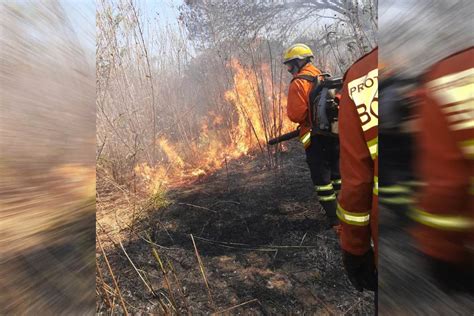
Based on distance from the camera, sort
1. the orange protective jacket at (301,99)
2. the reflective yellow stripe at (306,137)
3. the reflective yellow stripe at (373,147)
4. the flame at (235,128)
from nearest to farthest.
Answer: the reflective yellow stripe at (373,147) < the orange protective jacket at (301,99) < the reflective yellow stripe at (306,137) < the flame at (235,128)

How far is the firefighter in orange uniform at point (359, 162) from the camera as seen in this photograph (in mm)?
615

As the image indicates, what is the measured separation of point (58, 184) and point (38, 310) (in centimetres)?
16

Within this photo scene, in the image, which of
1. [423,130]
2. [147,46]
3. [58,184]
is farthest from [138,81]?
[423,130]

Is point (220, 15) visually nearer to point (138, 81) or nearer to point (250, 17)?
point (250, 17)

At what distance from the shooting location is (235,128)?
14.2ft

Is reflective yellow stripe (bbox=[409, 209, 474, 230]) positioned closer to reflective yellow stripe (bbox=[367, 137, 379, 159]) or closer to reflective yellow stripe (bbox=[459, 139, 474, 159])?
reflective yellow stripe (bbox=[459, 139, 474, 159])

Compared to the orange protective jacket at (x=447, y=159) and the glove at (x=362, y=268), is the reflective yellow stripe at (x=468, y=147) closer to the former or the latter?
the orange protective jacket at (x=447, y=159)

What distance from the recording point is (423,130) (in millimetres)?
241

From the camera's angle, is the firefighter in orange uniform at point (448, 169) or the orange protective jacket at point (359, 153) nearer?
the firefighter in orange uniform at point (448, 169)

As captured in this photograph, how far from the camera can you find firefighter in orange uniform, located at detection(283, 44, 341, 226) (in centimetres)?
229

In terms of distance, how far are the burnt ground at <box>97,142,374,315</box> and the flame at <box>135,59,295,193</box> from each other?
0.42 metres

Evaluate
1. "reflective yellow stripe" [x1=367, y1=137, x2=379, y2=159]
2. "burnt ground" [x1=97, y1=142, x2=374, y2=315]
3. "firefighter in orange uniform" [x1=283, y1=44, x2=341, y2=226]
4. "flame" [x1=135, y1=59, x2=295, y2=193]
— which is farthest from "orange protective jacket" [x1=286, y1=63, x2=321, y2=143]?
"reflective yellow stripe" [x1=367, y1=137, x2=379, y2=159]

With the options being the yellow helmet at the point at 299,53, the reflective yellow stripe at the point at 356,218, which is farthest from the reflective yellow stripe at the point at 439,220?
the yellow helmet at the point at 299,53

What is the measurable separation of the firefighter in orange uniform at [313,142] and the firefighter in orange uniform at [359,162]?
1.54m
